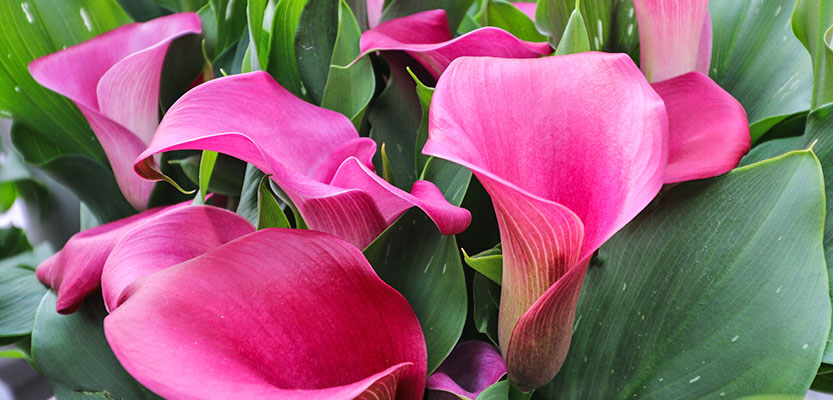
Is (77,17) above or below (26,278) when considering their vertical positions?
above

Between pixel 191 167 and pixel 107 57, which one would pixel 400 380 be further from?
pixel 107 57

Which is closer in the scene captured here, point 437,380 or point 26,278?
point 437,380

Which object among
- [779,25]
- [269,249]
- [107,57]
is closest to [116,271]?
[269,249]

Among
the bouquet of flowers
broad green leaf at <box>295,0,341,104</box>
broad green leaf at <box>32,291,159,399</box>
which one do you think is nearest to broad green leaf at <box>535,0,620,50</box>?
the bouquet of flowers

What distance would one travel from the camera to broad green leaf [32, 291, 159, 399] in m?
0.27

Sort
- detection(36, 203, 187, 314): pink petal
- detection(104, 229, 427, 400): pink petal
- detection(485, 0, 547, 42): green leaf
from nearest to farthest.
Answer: detection(104, 229, 427, 400): pink petal → detection(36, 203, 187, 314): pink petal → detection(485, 0, 547, 42): green leaf

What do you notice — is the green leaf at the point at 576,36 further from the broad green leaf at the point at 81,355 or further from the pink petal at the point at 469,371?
the broad green leaf at the point at 81,355

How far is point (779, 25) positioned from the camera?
0.30m

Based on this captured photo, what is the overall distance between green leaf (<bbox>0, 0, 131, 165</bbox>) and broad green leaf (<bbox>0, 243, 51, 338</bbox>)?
80 millimetres

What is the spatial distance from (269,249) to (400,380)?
0.20ft

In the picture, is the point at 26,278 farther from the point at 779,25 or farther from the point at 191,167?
the point at 779,25

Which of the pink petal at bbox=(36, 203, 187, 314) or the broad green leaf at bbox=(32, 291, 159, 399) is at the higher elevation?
the pink petal at bbox=(36, 203, 187, 314)

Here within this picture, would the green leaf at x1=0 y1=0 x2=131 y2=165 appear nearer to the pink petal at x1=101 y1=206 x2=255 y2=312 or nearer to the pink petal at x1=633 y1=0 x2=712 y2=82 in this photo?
the pink petal at x1=101 y1=206 x2=255 y2=312

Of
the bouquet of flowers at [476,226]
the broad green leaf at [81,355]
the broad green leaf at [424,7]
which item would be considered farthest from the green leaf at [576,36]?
the broad green leaf at [81,355]
